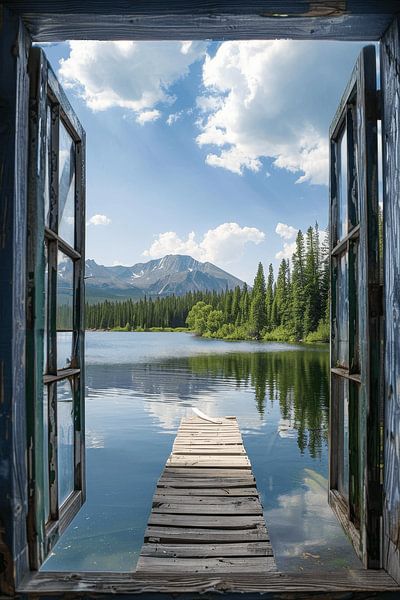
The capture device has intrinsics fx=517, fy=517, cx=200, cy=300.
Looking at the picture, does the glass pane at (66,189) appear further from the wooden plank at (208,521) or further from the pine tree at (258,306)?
the pine tree at (258,306)

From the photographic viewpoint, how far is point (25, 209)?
1998 mm

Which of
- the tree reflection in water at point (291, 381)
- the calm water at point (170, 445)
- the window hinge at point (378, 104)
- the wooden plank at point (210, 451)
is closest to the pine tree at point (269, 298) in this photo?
the tree reflection in water at point (291, 381)

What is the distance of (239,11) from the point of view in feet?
6.27

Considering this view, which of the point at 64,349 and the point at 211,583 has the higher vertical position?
the point at 64,349

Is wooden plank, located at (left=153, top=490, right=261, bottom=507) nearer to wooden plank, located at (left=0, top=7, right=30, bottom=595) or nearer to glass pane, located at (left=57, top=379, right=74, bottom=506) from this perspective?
glass pane, located at (left=57, top=379, right=74, bottom=506)

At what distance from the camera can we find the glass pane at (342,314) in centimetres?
283

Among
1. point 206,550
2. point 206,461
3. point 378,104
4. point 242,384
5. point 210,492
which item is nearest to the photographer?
point 378,104

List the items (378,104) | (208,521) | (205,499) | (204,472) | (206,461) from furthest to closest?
1. (206,461)
2. (204,472)
3. (205,499)
4. (208,521)
5. (378,104)

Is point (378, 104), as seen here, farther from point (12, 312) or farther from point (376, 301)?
point (12, 312)

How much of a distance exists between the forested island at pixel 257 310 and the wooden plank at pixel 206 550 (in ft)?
109

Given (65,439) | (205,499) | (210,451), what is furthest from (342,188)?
(210,451)

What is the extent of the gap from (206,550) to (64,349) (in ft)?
4.59

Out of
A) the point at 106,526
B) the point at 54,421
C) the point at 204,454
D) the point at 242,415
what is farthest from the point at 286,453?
the point at 54,421

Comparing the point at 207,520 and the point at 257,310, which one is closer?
the point at 207,520
